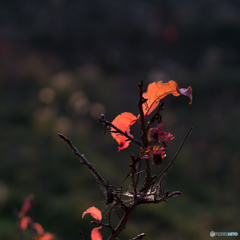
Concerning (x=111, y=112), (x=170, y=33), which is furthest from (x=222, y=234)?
(x=170, y=33)

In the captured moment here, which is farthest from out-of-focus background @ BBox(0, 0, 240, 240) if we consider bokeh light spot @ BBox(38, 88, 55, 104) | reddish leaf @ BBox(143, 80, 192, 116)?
reddish leaf @ BBox(143, 80, 192, 116)

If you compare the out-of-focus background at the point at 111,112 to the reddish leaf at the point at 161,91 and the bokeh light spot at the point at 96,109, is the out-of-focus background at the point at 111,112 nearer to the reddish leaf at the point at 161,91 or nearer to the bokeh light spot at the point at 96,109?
the bokeh light spot at the point at 96,109

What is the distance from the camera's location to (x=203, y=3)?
7.11 meters

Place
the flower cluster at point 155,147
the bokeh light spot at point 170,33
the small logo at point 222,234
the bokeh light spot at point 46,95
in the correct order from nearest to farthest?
the flower cluster at point 155,147, the small logo at point 222,234, the bokeh light spot at point 46,95, the bokeh light spot at point 170,33

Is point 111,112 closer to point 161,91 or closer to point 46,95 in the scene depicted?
point 46,95

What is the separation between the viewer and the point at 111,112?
4332 millimetres

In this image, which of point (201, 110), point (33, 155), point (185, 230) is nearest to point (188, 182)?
point (185, 230)

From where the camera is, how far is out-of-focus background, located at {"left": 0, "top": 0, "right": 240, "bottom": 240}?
289cm

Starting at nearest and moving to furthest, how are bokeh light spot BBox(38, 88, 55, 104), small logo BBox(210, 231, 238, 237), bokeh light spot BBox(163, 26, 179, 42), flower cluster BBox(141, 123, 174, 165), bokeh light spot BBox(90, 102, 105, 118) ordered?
flower cluster BBox(141, 123, 174, 165), small logo BBox(210, 231, 238, 237), bokeh light spot BBox(90, 102, 105, 118), bokeh light spot BBox(38, 88, 55, 104), bokeh light spot BBox(163, 26, 179, 42)

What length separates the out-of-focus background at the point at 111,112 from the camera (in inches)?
114

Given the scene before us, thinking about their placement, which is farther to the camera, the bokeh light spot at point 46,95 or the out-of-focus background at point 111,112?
the bokeh light spot at point 46,95

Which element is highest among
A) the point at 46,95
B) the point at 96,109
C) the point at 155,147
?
the point at 155,147

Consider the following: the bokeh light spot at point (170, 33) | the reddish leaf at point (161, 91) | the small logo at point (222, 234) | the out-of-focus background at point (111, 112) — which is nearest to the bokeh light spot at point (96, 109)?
the out-of-focus background at point (111, 112)

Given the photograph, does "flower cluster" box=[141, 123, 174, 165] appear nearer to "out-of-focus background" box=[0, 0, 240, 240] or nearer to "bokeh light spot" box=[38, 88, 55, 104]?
"out-of-focus background" box=[0, 0, 240, 240]
